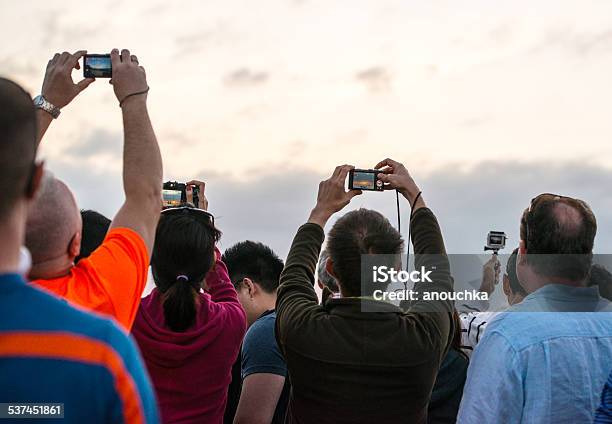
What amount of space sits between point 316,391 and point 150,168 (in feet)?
4.39

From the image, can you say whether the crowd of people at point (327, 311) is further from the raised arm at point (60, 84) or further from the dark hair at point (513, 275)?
the dark hair at point (513, 275)

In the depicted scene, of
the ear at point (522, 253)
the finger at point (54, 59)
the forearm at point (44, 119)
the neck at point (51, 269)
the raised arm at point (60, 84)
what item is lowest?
the neck at point (51, 269)

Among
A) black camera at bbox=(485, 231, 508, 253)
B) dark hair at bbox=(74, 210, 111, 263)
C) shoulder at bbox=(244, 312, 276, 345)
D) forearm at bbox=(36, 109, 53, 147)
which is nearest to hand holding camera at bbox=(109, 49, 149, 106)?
forearm at bbox=(36, 109, 53, 147)

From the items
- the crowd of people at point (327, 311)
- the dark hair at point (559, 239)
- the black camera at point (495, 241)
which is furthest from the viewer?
the black camera at point (495, 241)

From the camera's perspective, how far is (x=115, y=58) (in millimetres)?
3367

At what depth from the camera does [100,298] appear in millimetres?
2359

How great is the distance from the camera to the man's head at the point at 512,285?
527 cm

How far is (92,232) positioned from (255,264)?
178 cm

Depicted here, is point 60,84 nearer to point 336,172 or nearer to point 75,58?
point 75,58

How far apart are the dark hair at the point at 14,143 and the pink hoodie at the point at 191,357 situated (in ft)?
6.96

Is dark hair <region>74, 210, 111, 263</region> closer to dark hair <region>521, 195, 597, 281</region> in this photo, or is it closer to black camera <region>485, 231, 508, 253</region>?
dark hair <region>521, 195, 597, 281</region>

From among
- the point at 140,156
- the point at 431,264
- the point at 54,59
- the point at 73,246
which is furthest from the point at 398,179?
the point at 73,246

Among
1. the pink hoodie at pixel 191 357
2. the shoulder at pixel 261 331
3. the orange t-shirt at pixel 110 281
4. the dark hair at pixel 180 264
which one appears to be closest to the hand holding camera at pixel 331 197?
the dark hair at pixel 180 264

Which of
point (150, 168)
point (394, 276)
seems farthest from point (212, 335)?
point (150, 168)
